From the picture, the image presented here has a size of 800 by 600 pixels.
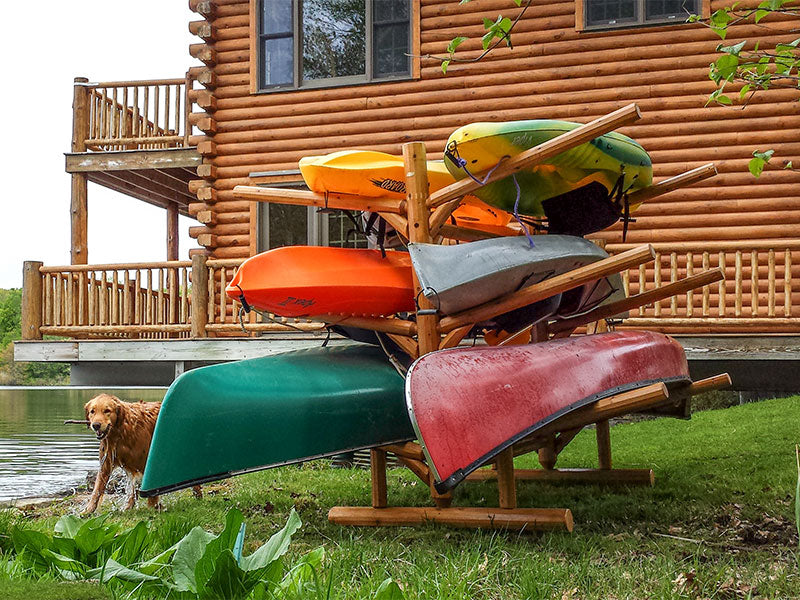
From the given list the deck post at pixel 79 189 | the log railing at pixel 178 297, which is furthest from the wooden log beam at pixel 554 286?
the deck post at pixel 79 189

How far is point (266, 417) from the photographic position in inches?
165

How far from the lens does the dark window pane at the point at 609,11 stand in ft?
35.5

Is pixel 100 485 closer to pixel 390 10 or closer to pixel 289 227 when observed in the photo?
pixel 289 227

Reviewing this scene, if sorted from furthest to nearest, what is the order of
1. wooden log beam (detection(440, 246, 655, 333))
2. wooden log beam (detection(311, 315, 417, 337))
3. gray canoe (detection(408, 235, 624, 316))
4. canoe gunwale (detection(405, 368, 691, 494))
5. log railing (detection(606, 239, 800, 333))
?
1. log railing (detection(606, 239, 800, 333))
2. wooden log beam (detection(311, 315, 417, 337))
3. gray canoe (detection(408, 235, 624, 316))
4. wooden log beam (detection(440, 246, 655, 333))
5. canoe gunwale (detection(405, 368, 691, 494))

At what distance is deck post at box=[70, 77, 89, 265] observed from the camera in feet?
43.1

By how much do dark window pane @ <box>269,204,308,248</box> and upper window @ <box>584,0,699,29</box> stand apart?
459 centimetres

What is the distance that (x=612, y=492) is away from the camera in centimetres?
515

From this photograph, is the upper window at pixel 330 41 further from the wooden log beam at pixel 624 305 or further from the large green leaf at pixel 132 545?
the large green leaf at pixel 132 545

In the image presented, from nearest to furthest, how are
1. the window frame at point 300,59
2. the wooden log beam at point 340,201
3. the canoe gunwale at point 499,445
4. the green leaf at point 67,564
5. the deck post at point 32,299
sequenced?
1. the green leaf at point 67,564
2. the canoe gunwale at point 499,445
3. the wooden log beam at point 340,201
4. the deck post at point 32,299
5. the window frame at point 300,59

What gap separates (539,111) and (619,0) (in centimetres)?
170

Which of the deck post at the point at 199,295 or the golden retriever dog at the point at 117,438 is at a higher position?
the deck post at the point at 199,295

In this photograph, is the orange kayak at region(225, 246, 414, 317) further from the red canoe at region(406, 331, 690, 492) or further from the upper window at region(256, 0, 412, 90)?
the upper window at region(256, 0, 412, 90)

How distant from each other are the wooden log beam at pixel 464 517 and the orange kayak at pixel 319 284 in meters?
1.09

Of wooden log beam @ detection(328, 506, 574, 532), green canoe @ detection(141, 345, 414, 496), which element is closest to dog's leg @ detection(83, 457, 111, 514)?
green canoe @ detection(141, 345, 414, 496)
